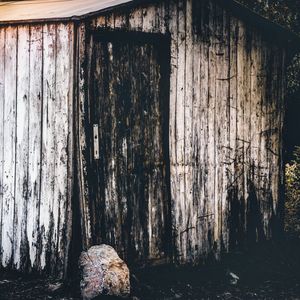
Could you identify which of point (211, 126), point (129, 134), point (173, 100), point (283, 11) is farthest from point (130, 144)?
point (283, 11)

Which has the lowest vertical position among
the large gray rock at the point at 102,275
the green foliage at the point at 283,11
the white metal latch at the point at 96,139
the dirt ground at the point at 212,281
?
the dirt ground at the point at 212,281

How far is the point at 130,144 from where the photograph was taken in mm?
7340

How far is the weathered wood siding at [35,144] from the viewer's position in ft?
22.4

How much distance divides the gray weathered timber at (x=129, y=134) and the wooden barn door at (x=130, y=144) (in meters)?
0.01

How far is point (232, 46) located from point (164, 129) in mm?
1792

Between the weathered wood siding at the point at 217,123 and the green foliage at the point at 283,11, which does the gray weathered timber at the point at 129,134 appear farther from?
the green foliage at the point at 283,11

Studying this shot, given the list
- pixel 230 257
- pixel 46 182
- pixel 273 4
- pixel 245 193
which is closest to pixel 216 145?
pixel 245 193

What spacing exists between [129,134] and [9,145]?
4.90 ft

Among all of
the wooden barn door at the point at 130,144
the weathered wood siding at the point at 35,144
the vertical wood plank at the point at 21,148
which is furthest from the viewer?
the vertical wood plank at the point at 21,148

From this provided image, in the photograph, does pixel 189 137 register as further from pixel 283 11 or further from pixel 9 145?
pixel 283 11

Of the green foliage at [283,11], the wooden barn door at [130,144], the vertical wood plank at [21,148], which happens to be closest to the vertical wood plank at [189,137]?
the wooden barn door at [130,144]

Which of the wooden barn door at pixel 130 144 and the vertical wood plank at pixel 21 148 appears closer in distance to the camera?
the wooden barn door at pixel 130 144

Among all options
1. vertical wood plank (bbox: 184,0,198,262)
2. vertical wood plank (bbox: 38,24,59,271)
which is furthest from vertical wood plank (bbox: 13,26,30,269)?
vertical wood plank (bbox: 184,0,198,262)

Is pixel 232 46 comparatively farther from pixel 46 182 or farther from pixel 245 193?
pixel 46 182
